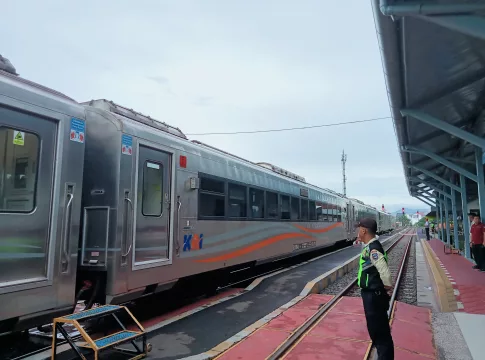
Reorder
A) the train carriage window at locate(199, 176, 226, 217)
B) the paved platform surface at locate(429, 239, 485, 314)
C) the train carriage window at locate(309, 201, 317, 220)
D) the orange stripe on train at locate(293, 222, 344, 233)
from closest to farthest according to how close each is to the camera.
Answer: the paved platform surface at locate(429, 239, 485, 314), the train carriage window at locate(199, 176, 226, 217), the orange stripe on train at locate(293, 222, 344, 233), the train carriage window at locate(309, 201, 317, 220)

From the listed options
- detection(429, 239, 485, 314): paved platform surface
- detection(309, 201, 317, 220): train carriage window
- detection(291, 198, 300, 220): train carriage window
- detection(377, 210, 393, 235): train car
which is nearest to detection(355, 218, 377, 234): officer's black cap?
detection(429, 239, 485, 314): paved platform surface

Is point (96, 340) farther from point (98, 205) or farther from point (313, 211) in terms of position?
point (313, 211)

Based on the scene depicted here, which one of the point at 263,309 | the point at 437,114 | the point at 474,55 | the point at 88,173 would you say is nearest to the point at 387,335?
the point at 263,309

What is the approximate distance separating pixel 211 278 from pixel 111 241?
3498mm

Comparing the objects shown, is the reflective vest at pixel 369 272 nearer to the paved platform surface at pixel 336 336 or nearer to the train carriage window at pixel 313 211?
the paved platform surface at pixel 336 336

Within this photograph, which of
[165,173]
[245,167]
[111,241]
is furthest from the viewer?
[245,167]

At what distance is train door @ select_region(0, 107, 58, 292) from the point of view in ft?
12.2

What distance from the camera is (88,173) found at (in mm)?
5285

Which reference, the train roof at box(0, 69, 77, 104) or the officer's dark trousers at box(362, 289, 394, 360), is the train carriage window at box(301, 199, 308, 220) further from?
the train roof at box(0, 69, 77, 104)

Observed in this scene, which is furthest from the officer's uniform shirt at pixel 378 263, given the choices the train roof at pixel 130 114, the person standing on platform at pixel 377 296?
the train roof at pixel 130 114

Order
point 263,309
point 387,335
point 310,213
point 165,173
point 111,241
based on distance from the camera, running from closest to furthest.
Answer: point 387,335, point 111,241, point 165,173, point 263,309, point 310,213

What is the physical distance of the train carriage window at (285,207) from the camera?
36.8 ft

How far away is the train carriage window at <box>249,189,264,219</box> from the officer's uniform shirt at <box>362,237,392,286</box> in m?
5.30

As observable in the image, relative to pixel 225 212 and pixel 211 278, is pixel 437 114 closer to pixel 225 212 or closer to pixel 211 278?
pixel 225 212
